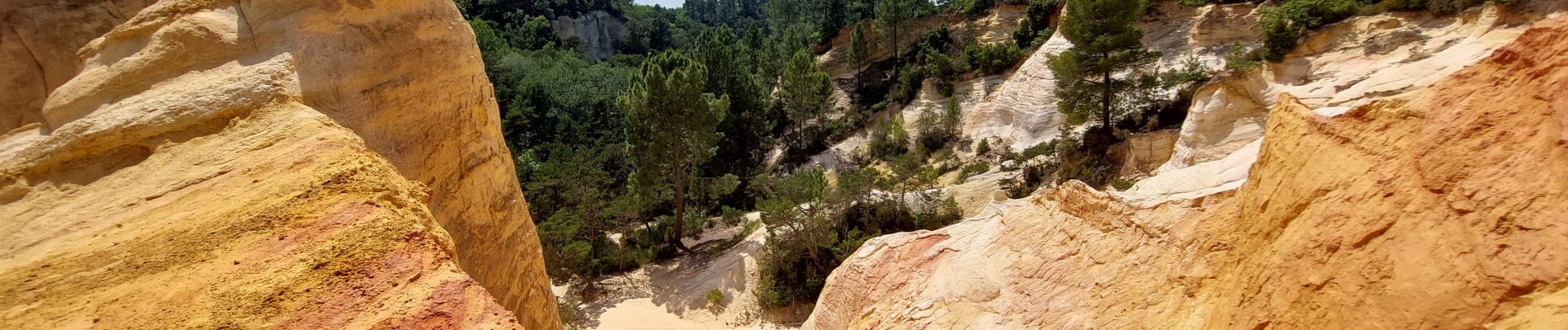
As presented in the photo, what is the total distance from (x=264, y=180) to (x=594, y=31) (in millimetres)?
95445

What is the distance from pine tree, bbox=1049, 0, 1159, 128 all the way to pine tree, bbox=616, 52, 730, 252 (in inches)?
538

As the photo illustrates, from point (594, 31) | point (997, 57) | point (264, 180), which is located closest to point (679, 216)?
point (997, 57)

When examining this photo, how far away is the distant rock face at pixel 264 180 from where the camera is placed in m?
5.32

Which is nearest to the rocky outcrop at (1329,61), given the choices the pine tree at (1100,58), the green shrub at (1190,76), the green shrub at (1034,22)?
A: the green shrub at (1190,76)

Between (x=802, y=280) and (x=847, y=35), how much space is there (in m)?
35.2

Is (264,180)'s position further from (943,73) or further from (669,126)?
(943,73)

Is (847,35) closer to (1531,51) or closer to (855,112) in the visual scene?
(855,112)

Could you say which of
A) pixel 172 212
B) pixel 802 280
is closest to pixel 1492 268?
pixel 172 212

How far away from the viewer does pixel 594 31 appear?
9756 centimetres

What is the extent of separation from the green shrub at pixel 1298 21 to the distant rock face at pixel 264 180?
74.2 feet

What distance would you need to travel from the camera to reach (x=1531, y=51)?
5.46 metres

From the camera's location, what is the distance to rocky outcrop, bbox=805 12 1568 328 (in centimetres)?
469

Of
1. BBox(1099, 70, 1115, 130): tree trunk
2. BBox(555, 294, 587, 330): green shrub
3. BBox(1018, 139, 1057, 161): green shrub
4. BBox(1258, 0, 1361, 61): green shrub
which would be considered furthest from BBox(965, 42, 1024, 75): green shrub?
BBox(555, 294, 587, 330): green shrub

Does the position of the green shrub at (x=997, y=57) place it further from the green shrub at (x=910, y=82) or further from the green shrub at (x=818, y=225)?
the green shrub at (x=818, y=225)
